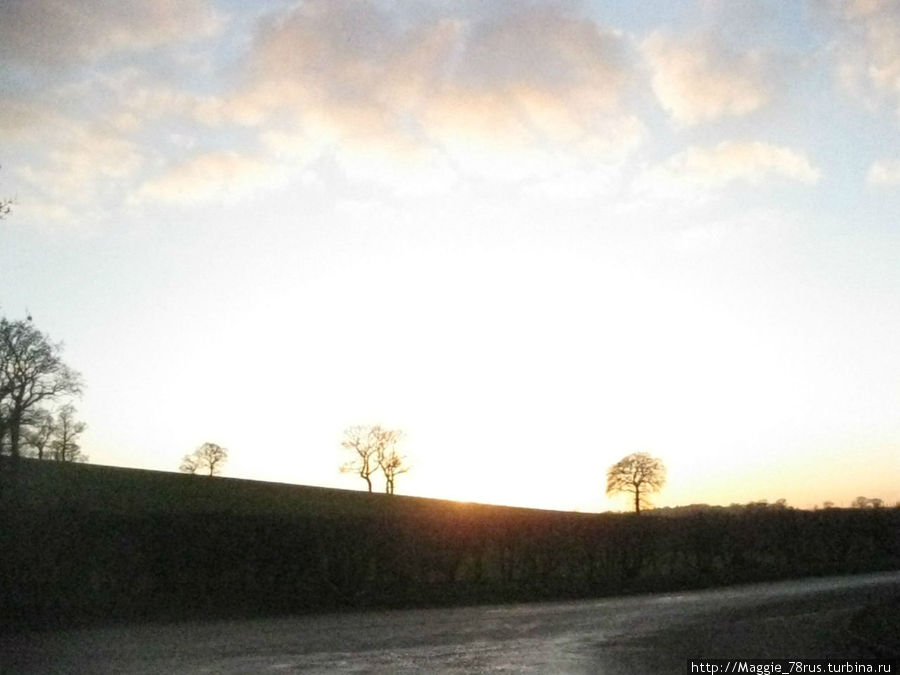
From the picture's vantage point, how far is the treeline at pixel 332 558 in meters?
21.2

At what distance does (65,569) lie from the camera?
21375 mm

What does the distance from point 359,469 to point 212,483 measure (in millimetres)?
34473

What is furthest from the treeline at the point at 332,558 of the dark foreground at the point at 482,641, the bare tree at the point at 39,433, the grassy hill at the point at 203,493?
the bare tree at the point at 39,433

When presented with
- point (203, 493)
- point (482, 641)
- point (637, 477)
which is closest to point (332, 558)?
point (482, 641)

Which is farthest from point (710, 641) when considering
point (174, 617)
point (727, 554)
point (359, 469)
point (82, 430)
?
point (359, 469)

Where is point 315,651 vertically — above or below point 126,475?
below

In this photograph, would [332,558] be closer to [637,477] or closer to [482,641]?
[482,641]

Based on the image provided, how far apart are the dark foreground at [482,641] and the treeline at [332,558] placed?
10.0ft

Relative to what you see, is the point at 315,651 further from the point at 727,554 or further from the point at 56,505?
the point at 727,554

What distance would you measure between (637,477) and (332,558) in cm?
7188

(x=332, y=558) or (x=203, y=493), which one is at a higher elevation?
(x=203, y=493)

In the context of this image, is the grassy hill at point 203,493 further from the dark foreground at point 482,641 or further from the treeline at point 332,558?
the dark foreground at point 482,641

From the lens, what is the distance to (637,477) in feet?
305

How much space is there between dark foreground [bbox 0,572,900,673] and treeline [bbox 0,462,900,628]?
10.0ft
